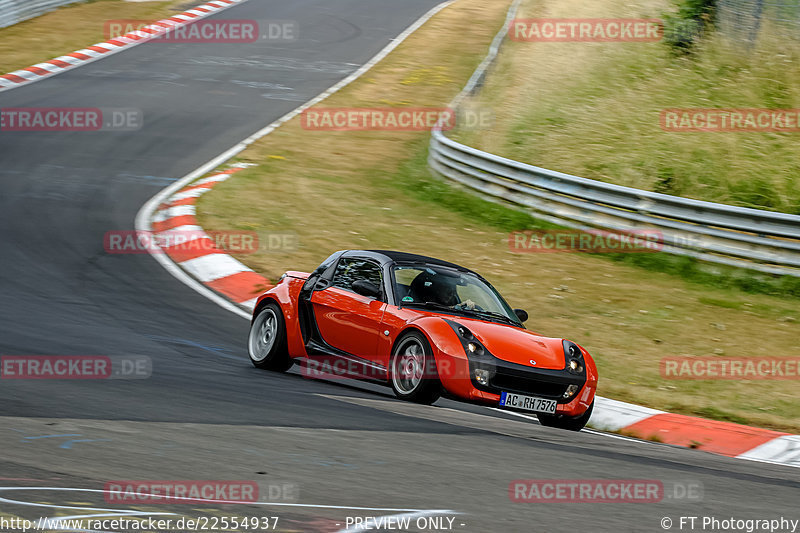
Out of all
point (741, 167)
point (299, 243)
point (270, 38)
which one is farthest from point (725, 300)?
point (270, 38)

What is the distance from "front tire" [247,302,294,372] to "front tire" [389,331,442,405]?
1.43 meters

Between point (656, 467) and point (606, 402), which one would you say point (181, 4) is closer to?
point (606, 402)

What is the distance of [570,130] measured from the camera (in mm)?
18875

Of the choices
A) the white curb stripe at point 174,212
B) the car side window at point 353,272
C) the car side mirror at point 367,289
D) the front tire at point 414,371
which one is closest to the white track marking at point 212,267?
the white curb stripe at point 174,212

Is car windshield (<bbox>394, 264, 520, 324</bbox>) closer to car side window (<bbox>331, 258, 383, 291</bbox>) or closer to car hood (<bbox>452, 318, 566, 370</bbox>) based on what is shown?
car side window (<bbox>331, 258, 383, 291</bbox>)

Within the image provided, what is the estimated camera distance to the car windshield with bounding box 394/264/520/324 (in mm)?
8664

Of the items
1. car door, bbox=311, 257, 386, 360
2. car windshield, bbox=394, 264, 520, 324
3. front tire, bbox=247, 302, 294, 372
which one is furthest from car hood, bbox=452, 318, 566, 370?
front tire, bbox=247, 302, 294, 372

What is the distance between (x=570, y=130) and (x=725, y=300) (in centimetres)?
675

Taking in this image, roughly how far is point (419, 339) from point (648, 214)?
25.0 ft

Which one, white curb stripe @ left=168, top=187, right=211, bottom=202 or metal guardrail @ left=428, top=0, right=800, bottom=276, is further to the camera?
white curb stripe @ left=168, top=187, right=211, bottom=202

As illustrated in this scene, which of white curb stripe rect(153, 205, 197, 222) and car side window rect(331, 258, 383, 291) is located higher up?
car side window rect(331, 258, 383, 291)

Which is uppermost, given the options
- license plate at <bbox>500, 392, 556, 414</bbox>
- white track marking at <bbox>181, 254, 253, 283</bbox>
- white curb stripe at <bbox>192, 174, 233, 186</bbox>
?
license plate at <bbox>500, 392, 556, 414</bbox>

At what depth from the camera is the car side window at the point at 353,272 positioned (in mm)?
9000

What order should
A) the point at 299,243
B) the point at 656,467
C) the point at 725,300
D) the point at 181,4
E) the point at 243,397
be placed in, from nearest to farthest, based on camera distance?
the point at 656,467
the point at 243,397
the point at 725,300
the point at 299,243
the point at 181,4
